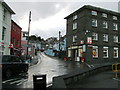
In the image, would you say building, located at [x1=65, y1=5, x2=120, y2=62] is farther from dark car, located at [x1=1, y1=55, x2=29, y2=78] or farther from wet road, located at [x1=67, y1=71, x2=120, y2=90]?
wet road, located at [x1=67, y1=71, x2=120, y2=90]

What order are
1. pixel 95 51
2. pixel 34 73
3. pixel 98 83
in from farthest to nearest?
1. pixel 95 51
2. pixel 34 73
3. pixel 98 83

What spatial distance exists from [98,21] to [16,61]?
22.0 metres

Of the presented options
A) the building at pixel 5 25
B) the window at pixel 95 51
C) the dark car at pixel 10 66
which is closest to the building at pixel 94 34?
the window at pixel 95 51

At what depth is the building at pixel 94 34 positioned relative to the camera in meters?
26.6

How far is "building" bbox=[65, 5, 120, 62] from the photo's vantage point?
26609 millimetres

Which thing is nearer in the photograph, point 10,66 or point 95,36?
point 10,66

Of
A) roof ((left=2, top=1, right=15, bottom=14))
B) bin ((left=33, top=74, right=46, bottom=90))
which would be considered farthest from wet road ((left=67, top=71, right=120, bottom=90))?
roof ((left=2, top=1, right=15, bottom=14))

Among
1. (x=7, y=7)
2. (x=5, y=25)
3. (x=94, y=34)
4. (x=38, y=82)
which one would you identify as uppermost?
(x=7, y=7)

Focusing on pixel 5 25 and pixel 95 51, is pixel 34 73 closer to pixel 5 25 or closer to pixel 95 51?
pixel 5 25

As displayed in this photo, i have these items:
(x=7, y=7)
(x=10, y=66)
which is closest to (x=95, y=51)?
(x=7, y=7)

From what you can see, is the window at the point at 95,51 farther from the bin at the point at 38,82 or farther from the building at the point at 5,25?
the bin at the point at 38,82

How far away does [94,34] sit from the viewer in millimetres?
27797

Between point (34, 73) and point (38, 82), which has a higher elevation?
point (38, 82)

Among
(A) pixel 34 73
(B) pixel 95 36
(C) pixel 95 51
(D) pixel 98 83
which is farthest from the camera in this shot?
(B) pixel 95 36
